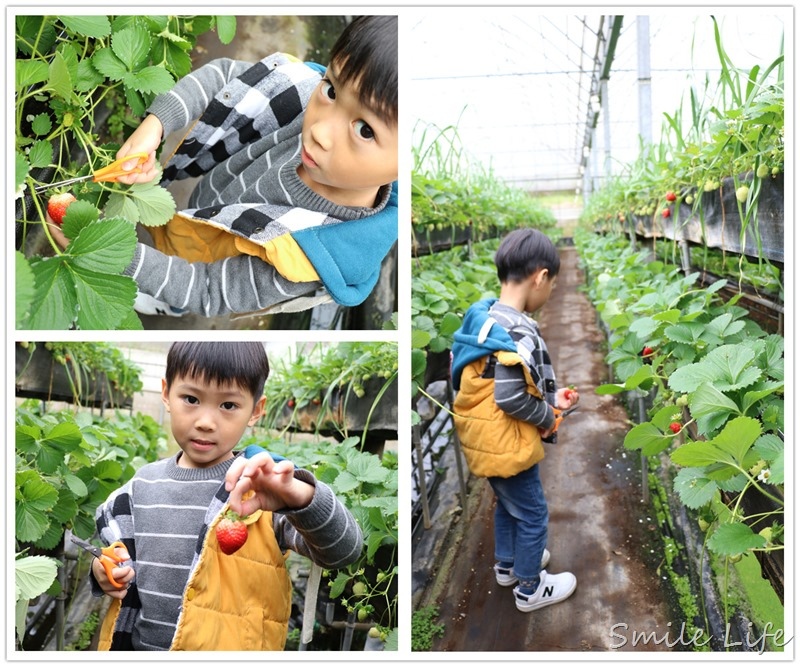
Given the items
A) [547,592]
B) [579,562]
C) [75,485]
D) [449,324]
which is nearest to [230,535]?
[75,485]

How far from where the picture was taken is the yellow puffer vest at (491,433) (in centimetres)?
153

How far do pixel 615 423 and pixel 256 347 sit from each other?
229 cm

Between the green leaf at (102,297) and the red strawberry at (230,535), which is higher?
the green leaf at (102,297)

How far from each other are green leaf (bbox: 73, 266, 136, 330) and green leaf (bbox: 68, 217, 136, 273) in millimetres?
10

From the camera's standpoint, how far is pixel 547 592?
5.37 ft

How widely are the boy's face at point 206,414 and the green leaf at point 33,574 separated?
207mm

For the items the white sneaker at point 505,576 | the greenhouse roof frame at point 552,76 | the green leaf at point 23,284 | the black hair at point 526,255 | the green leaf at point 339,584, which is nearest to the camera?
the green leaf at point 23,284

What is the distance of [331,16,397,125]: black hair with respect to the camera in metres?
0.76

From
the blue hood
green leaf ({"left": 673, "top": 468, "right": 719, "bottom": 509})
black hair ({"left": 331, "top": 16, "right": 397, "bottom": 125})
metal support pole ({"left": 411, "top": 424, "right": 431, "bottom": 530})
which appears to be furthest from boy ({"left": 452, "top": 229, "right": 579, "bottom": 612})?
black hair ({"left": 331, "top": 16, "right": 397, "bottom": 125})

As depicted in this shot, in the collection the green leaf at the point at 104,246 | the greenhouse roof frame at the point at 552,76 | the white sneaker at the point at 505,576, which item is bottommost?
the white sneaker at the point at 505,576

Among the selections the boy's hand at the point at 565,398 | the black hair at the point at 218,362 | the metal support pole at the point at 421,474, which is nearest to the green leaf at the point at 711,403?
the black hair at the point at 218,362

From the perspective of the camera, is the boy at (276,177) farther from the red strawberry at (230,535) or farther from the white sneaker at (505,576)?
the white sneaker at (505,576)

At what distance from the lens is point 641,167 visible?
2.75m

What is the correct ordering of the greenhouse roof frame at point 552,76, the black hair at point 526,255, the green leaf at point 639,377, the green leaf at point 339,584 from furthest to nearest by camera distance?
1. the greenhouse roof frame at point 552,76
2. the black hair at point 526,255
3. the green leaf at point 639,377
4. the green leaf at point 339,584
